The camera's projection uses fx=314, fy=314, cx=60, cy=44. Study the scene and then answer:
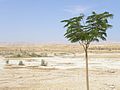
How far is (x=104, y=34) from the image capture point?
15.2 meters

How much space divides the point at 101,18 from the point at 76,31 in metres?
1.38

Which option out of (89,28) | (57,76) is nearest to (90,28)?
(89,28)

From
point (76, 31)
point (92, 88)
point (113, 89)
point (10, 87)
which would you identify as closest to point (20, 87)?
point (10, 87)

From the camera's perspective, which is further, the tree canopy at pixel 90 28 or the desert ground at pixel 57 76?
the desert ground at pixel 57 76

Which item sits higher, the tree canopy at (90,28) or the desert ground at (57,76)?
the tree canopy at (90,28)

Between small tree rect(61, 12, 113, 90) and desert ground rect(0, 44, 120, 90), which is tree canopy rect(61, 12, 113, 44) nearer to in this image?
small tree rect(61, 12, 113, 90)

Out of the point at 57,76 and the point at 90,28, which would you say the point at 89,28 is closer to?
the point at 90,28

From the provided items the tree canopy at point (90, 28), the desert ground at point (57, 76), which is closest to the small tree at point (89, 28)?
the tree canopy at point (90, 28)

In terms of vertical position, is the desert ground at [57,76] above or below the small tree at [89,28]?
below

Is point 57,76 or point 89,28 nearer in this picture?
point 89,28

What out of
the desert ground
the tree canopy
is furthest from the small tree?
the desert ground

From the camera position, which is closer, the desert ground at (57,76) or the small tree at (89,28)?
the small tree at (89,28)

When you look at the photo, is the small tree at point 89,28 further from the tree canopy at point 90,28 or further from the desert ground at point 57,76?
the desert ground at point 57,76

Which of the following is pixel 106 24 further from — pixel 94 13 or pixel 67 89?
pixel 67 89
